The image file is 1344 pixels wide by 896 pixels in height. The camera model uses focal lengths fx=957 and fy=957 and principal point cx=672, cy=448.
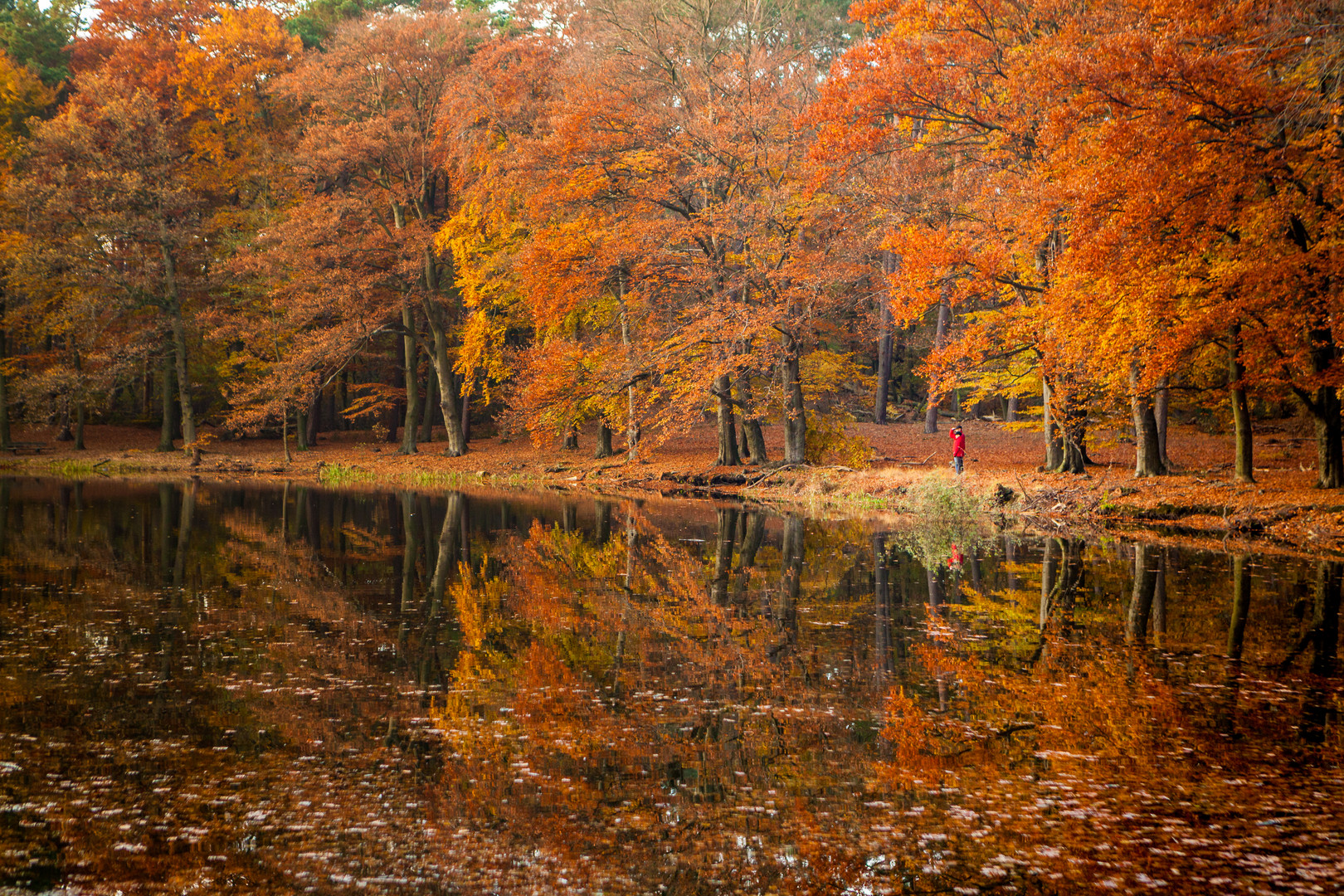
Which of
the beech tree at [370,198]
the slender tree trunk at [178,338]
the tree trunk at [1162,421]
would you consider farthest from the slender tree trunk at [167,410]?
the tree trunk at [1162,421]

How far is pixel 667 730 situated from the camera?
246 inches

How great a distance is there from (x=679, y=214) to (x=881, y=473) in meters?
10.1

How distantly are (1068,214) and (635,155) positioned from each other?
1184 cm

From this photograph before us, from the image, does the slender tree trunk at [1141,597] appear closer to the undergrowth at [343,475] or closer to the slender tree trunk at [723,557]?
the slender tree trunk at [723,557]

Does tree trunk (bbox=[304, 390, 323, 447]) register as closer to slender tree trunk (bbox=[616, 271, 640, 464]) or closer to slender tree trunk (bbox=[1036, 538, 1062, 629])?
slender tree trunk (bbox=[616, 271, 640, 464])

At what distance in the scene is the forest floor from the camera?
17.3 m

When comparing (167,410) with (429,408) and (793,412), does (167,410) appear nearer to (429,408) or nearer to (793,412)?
(429,408)

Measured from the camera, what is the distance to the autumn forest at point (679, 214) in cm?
1606

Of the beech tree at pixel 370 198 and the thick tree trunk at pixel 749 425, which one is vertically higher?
the beech tree at pixel 370 198

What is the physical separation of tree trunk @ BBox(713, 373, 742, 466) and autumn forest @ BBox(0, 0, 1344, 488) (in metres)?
0.13

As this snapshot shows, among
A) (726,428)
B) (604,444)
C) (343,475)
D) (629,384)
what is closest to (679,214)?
(629,384)

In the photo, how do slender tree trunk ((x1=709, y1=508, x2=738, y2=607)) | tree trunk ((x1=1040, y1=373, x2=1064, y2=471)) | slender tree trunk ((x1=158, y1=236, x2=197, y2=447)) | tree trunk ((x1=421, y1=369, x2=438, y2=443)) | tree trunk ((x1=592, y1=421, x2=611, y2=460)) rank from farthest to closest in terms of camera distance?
1. tree trunk ((x1=421, y1=369, x2=438, y2=443))
2. slender tree trunk ((x1=158, y1=236, x2=197, y2=447))
3. tree trunk ((x1=592, y1=421, x2=611, y2=460))
4. tree trunk ((x1=1040, y1=373, x2=1064, y2=471))
5. slender tree trunk ((x1=709, y1=508, x2=738, y2=607))

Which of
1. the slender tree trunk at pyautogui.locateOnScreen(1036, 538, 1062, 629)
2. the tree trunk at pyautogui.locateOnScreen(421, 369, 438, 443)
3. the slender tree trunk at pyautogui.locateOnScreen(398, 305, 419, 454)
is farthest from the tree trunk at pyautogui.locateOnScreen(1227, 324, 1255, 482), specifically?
the tree trunk at pyautogui.locateOnScreen(421, 369, 438, 443)

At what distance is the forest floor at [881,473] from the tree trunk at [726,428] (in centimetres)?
55
